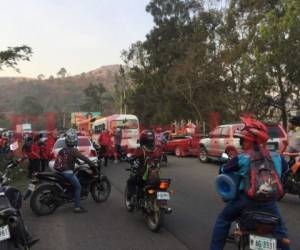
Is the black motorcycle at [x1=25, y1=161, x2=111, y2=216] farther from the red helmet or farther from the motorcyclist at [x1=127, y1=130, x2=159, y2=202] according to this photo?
the red helmet

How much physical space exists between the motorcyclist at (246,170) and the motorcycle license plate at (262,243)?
0.12m

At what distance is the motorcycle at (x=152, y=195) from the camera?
7.77 metres

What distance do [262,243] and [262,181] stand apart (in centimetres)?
60

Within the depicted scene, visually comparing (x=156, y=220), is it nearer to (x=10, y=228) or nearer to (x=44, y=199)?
(x=44, y=199)

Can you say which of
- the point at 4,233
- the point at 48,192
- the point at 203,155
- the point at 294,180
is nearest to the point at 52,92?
the point at 203,155

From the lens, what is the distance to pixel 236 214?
509 cm

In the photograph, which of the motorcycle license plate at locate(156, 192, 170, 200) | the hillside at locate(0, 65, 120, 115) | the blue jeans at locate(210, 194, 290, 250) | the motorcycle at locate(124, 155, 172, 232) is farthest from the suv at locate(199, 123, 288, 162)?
the hillside at locate(0, 65, 120, 115)

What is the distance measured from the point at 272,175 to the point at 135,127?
2501 cm

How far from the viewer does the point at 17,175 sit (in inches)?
685

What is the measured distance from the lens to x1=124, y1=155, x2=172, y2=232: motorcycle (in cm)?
777

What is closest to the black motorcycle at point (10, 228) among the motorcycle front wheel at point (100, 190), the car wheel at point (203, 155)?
the motorcycle front wheel at point (100, 190)

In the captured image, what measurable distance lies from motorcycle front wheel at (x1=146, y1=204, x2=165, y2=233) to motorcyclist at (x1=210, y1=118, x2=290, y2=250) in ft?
8.44

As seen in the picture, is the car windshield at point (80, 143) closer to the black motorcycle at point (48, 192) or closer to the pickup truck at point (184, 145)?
the pickup truck at point (184, 145)

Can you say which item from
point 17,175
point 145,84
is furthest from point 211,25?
point 17,175
